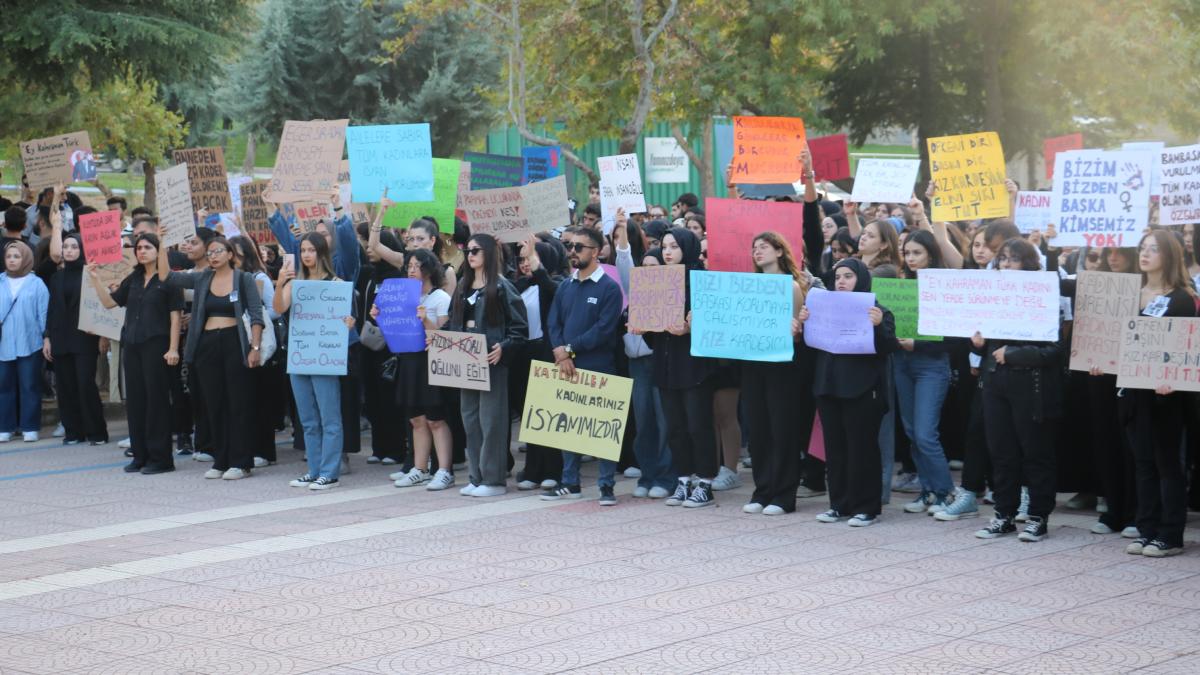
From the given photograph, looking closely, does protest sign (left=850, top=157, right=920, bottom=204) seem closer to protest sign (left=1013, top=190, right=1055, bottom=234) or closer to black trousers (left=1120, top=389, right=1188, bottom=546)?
protest sign (left=1013, top=190, right=1055, bottom=234)

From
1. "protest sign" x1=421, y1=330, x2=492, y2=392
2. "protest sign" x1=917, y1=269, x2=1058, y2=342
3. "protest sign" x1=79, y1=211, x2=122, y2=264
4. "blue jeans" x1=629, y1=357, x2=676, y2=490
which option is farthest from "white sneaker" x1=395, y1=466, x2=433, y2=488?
"protest sign" x1=917, y1=269, x2=1058, y2=342

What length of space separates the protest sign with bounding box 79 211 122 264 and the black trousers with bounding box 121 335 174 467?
3.69ft

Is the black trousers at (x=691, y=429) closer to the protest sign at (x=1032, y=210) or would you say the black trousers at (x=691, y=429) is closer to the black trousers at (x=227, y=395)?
the protest sign at (x=1032, y=210)

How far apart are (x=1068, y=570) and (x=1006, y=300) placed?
1810 millimetres

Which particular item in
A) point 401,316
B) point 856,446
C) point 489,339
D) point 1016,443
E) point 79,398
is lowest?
point 79,398

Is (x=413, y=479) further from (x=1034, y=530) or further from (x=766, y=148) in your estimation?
(x=1034, y=530)

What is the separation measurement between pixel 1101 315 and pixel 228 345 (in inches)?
277

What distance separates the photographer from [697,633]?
294 inches

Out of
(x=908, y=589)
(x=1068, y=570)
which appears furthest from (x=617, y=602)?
(x=1068, y=570)

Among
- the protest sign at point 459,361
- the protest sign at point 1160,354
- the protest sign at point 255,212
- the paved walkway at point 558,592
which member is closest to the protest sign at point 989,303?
the protest sign at point 1160,354

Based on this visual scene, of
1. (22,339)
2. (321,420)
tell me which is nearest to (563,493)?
(321,420)

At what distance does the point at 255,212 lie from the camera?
1612cm

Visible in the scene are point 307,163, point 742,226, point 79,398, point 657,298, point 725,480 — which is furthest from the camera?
point 79,398

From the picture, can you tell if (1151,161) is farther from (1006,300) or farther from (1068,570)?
(1068,570)
